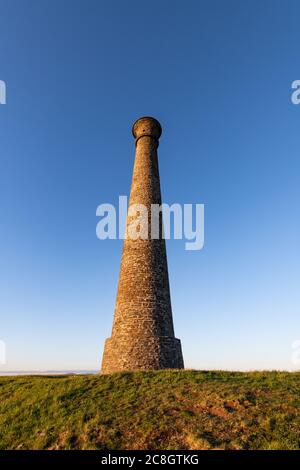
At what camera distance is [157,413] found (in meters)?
10.2

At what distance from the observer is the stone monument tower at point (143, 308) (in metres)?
17.5

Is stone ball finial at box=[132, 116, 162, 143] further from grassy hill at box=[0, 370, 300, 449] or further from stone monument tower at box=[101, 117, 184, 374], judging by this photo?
grassy hill at box=[0, 370, 300, 449]

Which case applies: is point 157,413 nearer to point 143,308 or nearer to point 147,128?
point 143,308

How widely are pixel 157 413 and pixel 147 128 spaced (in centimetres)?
2099

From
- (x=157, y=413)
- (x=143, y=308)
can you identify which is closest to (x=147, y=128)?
(x=143, y=308)

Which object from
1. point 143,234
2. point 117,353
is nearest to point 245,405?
point 117,353

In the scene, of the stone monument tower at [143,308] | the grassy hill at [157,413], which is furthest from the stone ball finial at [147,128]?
the grassy hill at [157,413]

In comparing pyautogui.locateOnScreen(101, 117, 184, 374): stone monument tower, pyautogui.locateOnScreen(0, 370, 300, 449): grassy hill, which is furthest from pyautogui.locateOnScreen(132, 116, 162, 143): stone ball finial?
pyautogui.locateOnScreen(0, 370, 300, 449): grassy hill
